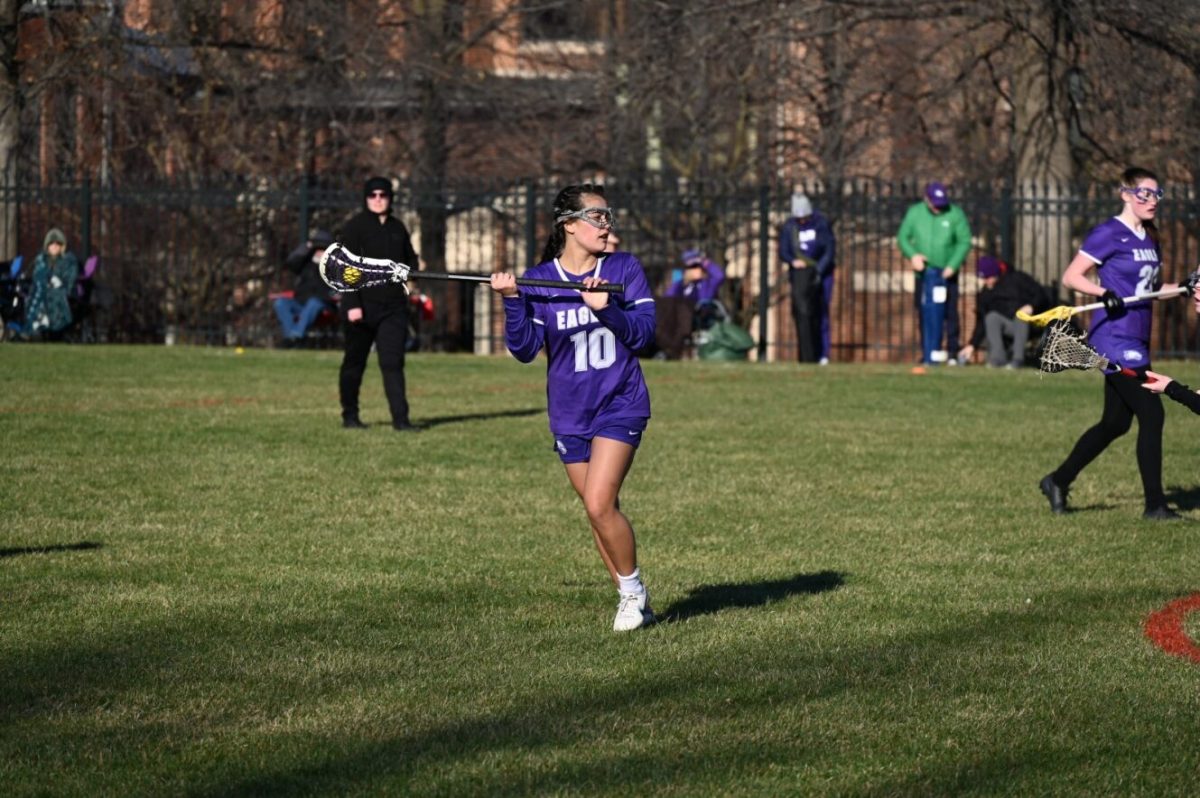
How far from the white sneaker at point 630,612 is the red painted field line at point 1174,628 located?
6.48 feet

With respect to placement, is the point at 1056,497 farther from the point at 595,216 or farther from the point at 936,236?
the point at 936,236

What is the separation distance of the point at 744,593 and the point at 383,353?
24.2 ft

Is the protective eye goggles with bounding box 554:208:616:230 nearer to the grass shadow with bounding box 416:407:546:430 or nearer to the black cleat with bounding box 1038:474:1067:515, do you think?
the black cleat with bounding box 1038:474:1067:515

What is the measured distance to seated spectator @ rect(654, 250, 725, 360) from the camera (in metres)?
26.0

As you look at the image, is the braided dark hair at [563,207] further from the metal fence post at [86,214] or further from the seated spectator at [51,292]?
the metal fence post at [86,214]

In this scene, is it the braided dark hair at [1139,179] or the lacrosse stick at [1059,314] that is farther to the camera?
the braided dark hair at [1139,179]

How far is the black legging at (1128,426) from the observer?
11266 millimetres

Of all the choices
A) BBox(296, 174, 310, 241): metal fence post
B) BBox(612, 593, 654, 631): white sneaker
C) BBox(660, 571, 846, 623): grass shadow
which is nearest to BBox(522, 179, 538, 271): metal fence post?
BBox(296, 174, 310, 241): metal fence post

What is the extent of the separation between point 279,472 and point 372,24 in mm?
22114

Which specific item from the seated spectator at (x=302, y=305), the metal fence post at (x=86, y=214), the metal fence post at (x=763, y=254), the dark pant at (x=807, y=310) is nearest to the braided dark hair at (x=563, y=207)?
the dark pant at (x=807, y=310)

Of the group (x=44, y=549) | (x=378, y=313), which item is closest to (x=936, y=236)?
(x=378, y=313)

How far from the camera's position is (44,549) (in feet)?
32.2

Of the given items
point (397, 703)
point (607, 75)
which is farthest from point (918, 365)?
point (397, 703)

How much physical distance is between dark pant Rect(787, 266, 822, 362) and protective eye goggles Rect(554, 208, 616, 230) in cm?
1749
